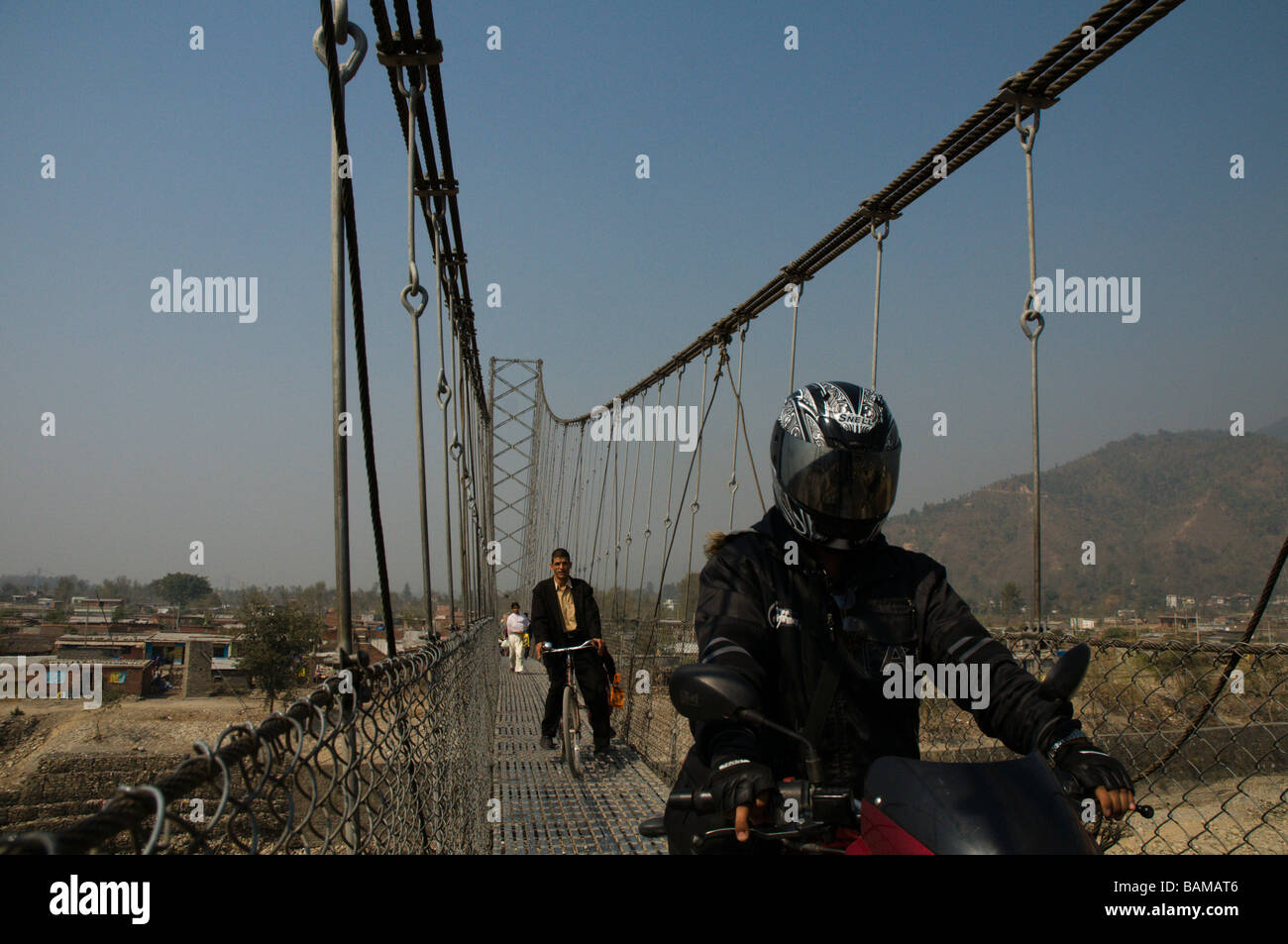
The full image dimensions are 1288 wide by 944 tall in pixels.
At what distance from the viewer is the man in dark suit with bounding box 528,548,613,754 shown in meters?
6.18

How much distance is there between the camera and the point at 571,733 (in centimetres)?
596

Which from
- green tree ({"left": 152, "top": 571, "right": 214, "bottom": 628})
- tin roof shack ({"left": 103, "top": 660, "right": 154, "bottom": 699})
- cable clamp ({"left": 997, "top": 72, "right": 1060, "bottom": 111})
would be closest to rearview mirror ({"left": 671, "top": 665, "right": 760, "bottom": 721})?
cable clamp ({"left": 997, "top": 72, "right": 1060, "bottom": 111})

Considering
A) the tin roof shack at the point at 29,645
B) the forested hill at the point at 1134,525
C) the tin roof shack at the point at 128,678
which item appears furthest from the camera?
the forested hill at the point at 1134,525

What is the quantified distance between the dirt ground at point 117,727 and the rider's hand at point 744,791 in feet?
112

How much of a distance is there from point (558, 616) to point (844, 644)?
4751 mm

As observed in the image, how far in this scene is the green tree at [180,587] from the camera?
57938mm

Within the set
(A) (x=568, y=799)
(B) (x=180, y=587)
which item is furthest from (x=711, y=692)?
(B) (x=180, y=587)

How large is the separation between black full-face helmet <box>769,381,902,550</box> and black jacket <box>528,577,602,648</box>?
457 centimetres

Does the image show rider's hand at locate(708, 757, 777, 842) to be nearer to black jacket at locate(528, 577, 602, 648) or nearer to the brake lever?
the brake lever

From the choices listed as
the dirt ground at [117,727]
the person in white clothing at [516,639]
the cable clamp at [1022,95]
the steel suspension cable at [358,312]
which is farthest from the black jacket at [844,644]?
the dirt ground at [117,727]

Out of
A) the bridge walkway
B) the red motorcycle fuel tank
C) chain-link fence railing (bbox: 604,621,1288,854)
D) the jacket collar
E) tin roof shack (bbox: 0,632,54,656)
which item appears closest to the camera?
the red motorcycle fuel tank

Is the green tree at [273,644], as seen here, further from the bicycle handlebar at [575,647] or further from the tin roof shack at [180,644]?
the bicycle handlebar at [575,647]

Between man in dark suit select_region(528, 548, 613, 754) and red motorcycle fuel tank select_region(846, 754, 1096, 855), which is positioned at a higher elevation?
red motorcycle fuel tank select_region(846, 754, 1096, 855)

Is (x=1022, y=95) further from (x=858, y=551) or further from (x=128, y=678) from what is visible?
(x=128, y=678)
